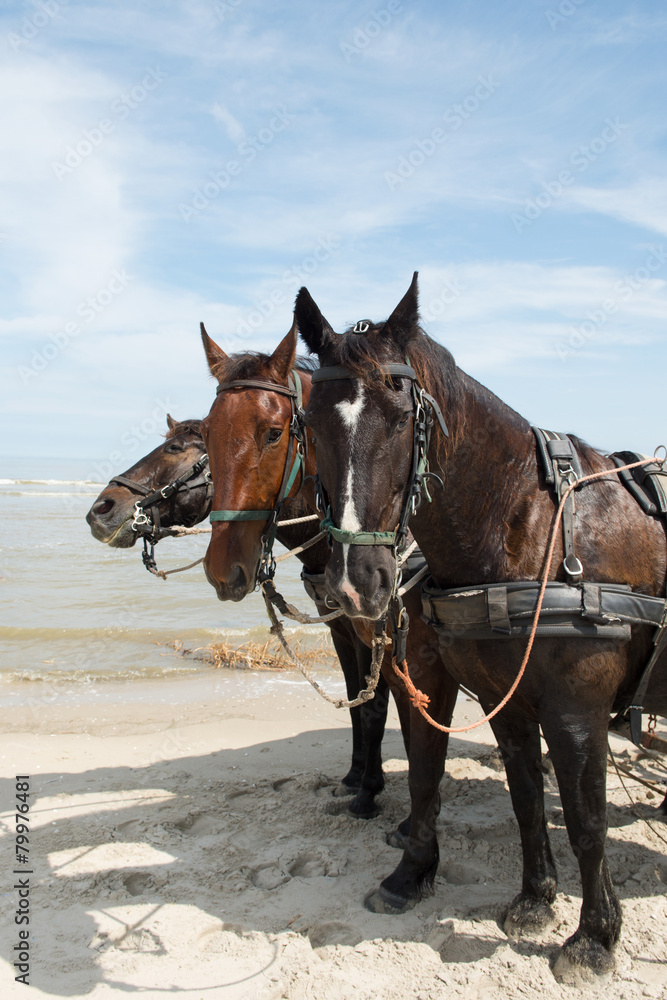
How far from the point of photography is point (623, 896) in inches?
122

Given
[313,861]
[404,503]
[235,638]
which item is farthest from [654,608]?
[235,638]

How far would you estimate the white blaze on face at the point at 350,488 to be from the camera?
6.44ft

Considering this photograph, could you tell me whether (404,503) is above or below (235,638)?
above

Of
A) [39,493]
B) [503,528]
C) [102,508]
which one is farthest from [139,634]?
[39,493]

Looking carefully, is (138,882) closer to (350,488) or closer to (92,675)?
(350,488)

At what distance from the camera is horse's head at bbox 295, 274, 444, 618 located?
78.0 inches

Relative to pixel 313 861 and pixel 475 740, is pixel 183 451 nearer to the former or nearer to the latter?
pixel 313 861

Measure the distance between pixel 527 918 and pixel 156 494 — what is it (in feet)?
10.9

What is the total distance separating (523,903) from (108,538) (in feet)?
10.9

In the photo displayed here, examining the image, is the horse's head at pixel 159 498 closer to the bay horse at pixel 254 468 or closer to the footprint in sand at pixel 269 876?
the bay horse at pixel 254 468

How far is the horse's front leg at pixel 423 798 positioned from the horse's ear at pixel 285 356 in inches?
69.9

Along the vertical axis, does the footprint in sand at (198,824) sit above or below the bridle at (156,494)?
below

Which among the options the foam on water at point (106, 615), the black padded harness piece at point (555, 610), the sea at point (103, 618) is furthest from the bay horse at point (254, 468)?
the foam on water at point (106, 615)

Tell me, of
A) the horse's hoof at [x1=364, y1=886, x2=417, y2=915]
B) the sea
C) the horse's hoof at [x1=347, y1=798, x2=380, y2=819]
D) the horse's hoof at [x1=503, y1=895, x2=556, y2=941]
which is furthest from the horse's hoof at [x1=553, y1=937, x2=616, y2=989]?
the sea
